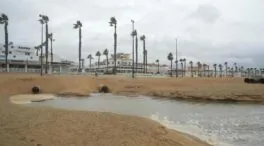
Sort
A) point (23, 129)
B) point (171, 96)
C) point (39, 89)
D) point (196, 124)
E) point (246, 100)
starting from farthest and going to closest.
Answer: point (39, 89) → point (171, 96) → point (246, 100) → point (196, 124) → point (23, 129)

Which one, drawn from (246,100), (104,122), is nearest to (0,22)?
(246,100)

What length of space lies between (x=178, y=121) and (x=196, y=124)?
191cm

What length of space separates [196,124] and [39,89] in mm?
37089

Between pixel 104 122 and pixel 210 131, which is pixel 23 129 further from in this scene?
pixel 210 131

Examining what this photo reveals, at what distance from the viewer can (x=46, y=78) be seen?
2442 inches

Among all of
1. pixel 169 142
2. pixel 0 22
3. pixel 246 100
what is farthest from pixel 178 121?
pixel 0 22

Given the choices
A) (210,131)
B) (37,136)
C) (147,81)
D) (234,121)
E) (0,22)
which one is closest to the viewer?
(37,136)

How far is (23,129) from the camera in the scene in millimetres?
15742

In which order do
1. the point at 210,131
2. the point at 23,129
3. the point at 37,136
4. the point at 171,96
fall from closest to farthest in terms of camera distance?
the point at 37,136
the point at 23,129
the point at 210,131
the point at 171,96

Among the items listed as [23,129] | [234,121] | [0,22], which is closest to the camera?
[23,129]

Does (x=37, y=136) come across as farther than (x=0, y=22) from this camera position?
No

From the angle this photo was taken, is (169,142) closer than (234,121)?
Yes

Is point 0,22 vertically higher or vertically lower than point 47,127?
higher

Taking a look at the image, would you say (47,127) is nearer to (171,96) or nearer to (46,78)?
(171,96)
